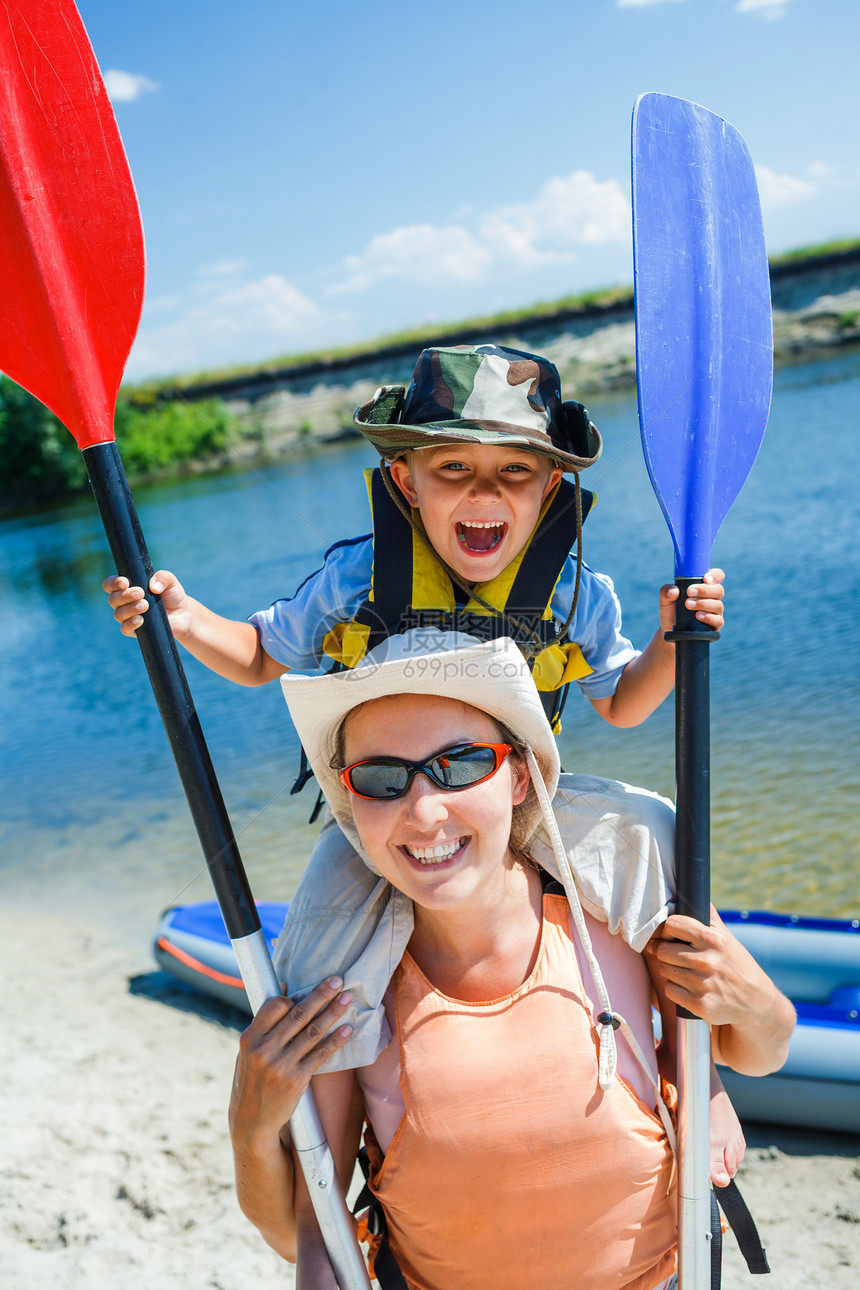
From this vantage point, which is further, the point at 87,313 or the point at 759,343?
the point at 759,343

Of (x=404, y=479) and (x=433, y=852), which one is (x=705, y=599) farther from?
(x=404, y=479)

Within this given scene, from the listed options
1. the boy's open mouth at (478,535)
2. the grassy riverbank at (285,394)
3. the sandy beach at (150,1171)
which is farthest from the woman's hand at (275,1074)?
the grassy riverbank at (285,394)

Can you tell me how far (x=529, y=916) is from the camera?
1.76 meters

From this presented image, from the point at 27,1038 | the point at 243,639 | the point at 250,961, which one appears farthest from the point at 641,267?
the point at 27,1038

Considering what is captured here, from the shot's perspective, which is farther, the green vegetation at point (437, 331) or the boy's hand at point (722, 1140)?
the green vegetation at point (437, 331)

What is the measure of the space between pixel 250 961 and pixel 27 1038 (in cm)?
349

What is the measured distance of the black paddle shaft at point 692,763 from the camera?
1696 mm

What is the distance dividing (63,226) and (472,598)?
111 cm

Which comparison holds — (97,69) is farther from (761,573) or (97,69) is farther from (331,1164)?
(761,573)

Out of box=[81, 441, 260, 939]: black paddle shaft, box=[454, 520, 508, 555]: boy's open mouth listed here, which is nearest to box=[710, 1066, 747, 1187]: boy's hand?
box=[81, 441, 260, 939]: black paddle shaft

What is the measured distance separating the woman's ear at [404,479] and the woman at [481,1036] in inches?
23.9

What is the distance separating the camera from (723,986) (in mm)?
1648

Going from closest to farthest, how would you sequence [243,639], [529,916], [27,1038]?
[529,916]
[243,639]
[27,1038]

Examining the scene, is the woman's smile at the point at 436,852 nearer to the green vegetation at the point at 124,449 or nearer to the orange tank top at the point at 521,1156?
the orange tank top at the point at 521,1156
